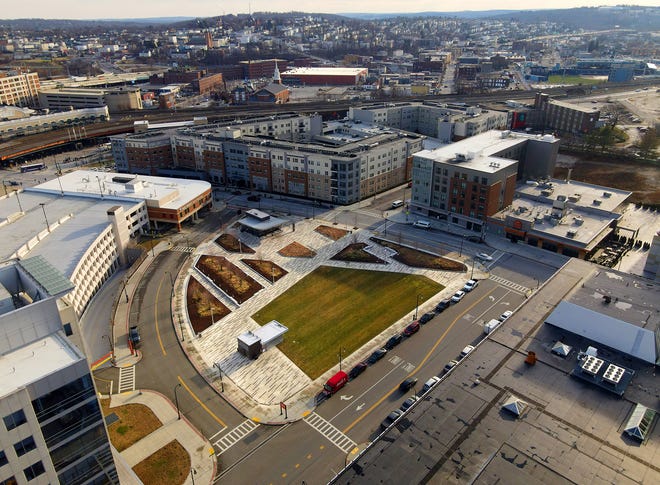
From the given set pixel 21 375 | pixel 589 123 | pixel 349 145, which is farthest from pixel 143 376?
pixel 589 123

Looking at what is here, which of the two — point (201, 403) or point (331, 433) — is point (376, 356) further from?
point (201, 403)

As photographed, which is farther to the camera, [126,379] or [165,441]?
[126,379]

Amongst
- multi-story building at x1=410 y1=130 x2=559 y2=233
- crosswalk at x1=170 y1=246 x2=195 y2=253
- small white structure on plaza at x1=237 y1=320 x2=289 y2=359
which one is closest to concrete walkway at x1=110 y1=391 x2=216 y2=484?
small white structure on plaza at x1=237 y1=320 x2=289 y2=359

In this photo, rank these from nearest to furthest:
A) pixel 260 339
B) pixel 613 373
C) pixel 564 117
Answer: pixel 613 373 → pixel 260 339 → pixel 564 117

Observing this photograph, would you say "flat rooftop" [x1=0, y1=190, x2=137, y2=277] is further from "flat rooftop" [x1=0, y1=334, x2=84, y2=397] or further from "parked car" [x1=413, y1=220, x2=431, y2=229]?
"parked car" [x1=413, y1=220, x2=431, y2=229]

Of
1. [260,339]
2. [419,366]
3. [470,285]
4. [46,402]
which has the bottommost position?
[419,366]

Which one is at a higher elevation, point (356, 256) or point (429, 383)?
point (356, 256)

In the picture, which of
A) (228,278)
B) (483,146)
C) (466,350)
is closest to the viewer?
(466,350)

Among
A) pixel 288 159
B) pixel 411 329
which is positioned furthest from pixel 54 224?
pixel 411 329
